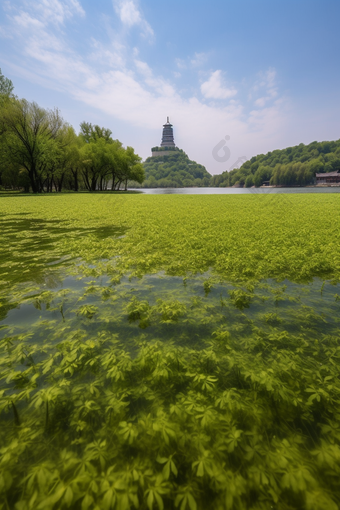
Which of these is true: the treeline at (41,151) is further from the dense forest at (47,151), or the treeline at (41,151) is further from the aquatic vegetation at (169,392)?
the aquatic vegetation at (169,392)

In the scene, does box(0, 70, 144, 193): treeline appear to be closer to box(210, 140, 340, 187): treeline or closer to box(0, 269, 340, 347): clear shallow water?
box(0, 269, 340, 347): clear shallow water

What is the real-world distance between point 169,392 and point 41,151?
2339 inches

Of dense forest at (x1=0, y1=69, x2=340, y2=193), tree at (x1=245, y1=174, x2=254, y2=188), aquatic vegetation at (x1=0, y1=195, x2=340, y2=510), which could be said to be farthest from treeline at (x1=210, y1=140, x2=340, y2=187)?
aquatic vegetation at (x1=0, y1=195, x2=340, y2=510)

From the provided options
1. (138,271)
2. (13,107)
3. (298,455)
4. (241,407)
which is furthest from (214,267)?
(13,107)

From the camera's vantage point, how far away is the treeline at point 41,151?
47.0m

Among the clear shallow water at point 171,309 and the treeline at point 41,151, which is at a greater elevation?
the treeline at point 41,151

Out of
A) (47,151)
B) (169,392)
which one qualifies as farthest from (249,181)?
(169,392)

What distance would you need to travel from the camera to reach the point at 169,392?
10.7 feet

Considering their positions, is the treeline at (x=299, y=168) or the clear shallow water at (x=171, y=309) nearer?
the clear shallow water at (x=171, y=309)

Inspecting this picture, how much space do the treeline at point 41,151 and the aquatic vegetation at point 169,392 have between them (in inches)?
2144

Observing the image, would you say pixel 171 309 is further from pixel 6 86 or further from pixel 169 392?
pixel 6 86

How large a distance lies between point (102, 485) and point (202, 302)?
403 cm

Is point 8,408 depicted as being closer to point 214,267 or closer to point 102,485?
point 102,485

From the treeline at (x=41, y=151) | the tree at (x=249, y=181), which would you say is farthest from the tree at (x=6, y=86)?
the tree at (x=249, y=181)
